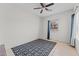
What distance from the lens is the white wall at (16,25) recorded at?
99.6 inches

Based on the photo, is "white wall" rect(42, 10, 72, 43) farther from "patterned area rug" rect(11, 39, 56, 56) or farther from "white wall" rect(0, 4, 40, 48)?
"white wall" rect(0, 4, 40, 48)

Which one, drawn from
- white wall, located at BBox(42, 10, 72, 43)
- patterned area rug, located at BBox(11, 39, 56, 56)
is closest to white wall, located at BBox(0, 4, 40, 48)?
patterned area rug, located at BBox(11, 39, 56, 56)

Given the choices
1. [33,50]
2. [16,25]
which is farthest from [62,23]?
[16,25]

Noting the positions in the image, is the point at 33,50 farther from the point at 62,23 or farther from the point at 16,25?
the point at 62,23

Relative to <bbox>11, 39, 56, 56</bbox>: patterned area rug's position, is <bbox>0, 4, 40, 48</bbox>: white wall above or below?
above

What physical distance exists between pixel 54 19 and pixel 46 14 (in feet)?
1.53

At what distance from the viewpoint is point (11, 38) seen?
280cm

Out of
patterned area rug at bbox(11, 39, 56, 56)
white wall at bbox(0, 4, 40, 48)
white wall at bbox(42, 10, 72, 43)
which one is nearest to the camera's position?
patterned area rug at bbox(11, 39, 56, 56)

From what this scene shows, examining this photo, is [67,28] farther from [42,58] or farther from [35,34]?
[42,58]

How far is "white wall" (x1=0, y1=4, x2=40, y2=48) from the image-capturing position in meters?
2.53

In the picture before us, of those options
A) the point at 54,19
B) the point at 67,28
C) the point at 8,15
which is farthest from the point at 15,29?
the point at 67,28

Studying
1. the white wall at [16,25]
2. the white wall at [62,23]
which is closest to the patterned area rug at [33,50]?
the white wall at [16,25]

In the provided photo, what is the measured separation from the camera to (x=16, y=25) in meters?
2.98

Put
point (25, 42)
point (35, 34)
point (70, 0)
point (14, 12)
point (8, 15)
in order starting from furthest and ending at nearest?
1. point (35, 34)
2. point (25, 42)
3. point (14, 12)
4. point (8, 15)
5. point (70, 0)
